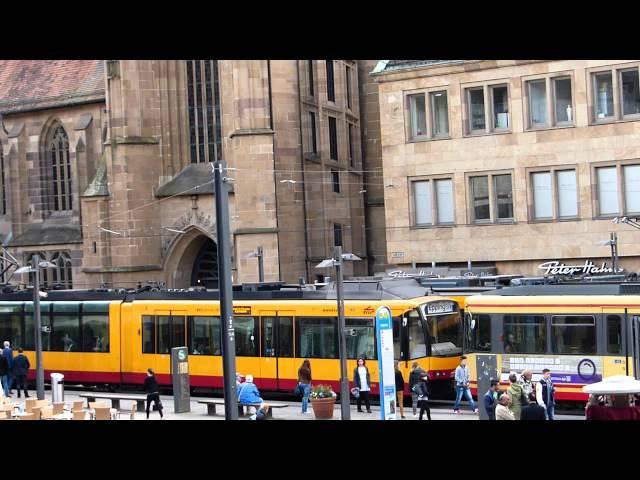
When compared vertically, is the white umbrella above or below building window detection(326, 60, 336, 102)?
below

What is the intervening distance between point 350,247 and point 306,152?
4.68 m

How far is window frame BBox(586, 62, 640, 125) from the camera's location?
37688 millimetres

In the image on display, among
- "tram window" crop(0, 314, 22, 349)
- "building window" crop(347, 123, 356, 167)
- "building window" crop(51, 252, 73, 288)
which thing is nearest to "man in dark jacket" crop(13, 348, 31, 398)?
"tram window" crop(0, 314, 22, 349)

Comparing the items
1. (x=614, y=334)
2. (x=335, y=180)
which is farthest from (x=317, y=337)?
(x=335, y=180)

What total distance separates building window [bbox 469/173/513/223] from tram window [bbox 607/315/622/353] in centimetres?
1712

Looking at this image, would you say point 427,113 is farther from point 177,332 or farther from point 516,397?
point 516,397

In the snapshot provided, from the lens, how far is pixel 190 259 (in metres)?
49.2

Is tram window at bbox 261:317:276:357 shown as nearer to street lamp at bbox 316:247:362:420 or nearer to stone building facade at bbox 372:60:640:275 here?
street lamp at bbox 316:247:362:420

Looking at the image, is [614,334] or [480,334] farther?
[480,334]

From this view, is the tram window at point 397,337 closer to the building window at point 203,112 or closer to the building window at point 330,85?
the building window at point 203,112

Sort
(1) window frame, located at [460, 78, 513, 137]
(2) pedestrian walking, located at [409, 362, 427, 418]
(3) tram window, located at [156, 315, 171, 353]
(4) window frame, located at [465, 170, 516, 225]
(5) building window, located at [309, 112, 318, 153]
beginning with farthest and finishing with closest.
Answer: (5) building window, located at [309, 112, 318, 153] < (4) window frame, located at [465, 170, 516, 225] < (1) window frame, located at [460, 78, 513, 137] < (3) tram window, located at [156, 315, 171, 353] < (2) pedestrian walking, located at [409, 362, 427, 418]

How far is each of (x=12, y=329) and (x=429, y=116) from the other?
1552 centimetres
